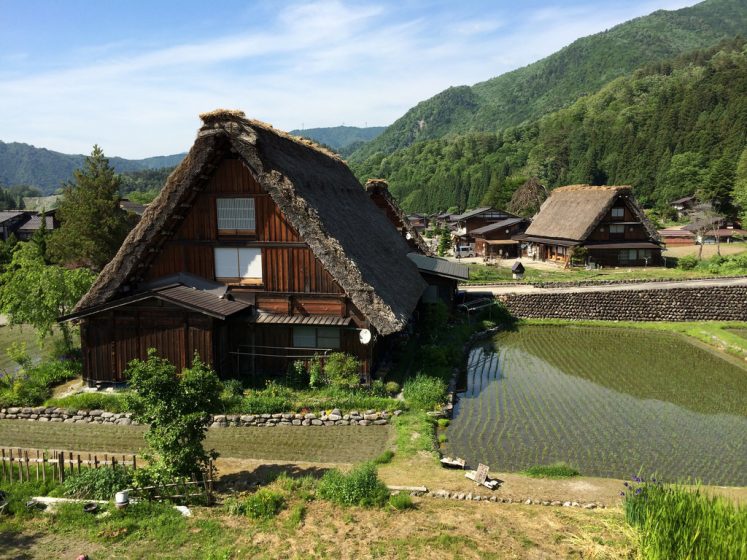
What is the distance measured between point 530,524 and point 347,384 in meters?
7.60

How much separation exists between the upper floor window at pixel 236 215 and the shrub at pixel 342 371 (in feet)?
16.6

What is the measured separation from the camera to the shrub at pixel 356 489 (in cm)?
888

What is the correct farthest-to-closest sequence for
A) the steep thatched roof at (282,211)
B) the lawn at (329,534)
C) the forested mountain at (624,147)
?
the forested mountain at (624,147) < the steep thatched roof at (282,211) < the lawn at (329,534)

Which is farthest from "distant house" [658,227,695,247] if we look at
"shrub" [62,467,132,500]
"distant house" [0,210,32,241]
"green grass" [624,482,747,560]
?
"distant house" [0,210,32,241]

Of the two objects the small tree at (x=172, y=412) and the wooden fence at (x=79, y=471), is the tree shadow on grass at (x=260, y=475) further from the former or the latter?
the small tree at (x=172, y=412)

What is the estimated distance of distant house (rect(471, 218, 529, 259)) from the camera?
51.7 metres

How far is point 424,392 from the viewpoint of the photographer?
14.6m

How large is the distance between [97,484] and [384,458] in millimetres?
5824

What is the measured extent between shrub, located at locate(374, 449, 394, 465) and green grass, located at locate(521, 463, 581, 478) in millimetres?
2961

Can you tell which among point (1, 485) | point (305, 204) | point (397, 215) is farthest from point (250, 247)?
point (397, 215)

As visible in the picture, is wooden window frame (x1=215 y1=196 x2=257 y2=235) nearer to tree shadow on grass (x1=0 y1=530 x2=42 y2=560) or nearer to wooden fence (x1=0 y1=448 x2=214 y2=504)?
wooden fence (x1=0 y1=448 x2=214 y2=504)

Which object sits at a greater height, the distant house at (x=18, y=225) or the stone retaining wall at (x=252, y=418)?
the distant house at (x=18, y=225)

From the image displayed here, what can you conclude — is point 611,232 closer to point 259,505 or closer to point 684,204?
point 259,505

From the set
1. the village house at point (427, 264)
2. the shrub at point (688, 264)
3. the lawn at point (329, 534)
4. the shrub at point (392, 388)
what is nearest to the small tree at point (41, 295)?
the lawn at point (329, 534)
